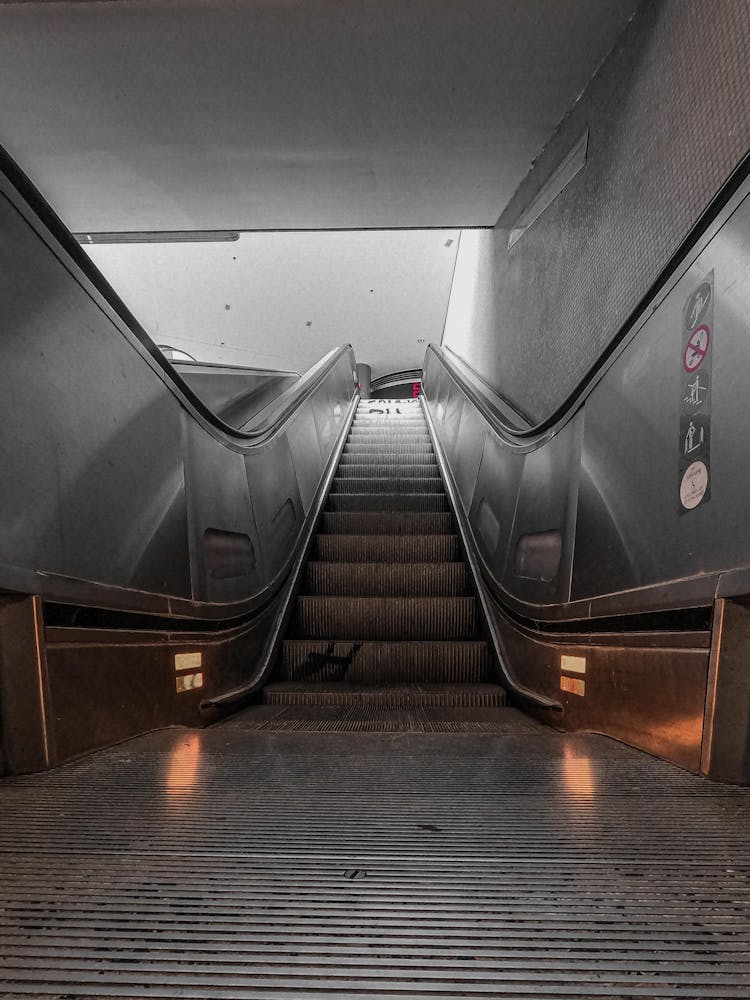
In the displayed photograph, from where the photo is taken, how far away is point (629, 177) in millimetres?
2596

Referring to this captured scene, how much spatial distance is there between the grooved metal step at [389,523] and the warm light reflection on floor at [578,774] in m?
2.84

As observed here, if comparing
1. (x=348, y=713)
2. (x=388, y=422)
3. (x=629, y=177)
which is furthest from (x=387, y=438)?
(x=348, y=713)

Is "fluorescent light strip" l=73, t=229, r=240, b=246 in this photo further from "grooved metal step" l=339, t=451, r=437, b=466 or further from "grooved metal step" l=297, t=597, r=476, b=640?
"grooved metal step" l=297, t=597, r=476, b=640

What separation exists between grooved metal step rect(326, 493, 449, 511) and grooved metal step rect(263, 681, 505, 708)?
2086mm

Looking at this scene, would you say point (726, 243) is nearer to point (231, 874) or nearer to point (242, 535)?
point (231, 874)

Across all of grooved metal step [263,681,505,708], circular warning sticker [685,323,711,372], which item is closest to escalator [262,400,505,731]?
grooved metal step [263,681,505,708]

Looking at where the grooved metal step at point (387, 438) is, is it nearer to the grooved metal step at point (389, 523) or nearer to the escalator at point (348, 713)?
the grooved metal step at point (389, 523)

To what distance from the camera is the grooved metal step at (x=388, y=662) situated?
310 centimetres

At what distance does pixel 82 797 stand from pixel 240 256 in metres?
9.63

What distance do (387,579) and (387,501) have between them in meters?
1.31

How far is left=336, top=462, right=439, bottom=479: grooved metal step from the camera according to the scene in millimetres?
5578

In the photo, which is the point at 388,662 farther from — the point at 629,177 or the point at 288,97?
the point at 288,97

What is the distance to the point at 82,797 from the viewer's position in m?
1.23

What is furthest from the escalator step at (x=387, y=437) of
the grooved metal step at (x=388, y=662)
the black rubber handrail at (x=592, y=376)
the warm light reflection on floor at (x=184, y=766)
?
the warm light reflection on floor at (x=184, y=766)
